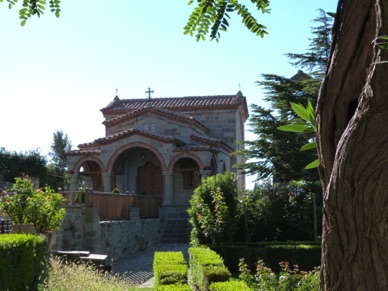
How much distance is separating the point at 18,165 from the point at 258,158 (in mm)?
17080

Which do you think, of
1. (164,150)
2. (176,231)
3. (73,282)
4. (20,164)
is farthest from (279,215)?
(20,164)

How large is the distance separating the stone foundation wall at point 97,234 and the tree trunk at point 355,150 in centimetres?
1190

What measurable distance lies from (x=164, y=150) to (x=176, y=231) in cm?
374

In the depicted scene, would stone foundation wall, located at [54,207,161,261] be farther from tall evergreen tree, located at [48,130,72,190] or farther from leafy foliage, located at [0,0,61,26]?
tall evergreen tree, located at [48,130,72,190]

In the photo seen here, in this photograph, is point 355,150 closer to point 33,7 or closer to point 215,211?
point 33,7

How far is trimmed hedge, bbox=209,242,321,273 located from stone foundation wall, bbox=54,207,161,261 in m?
3.67

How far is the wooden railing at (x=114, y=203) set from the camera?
15.0 m

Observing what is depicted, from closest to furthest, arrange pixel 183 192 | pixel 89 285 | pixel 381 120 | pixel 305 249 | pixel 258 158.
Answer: pixel 381 120 < pixel 89 285 < pixel 305 249 < pixel 258 158 < pixel 183 192

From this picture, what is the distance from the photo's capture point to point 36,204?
1022 centimetres

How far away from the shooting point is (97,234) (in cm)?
1482

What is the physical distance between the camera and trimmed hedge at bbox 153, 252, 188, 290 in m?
7.89

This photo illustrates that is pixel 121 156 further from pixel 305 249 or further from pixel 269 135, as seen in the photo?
pixel 305 249

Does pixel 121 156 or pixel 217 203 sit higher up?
pixel 121 156

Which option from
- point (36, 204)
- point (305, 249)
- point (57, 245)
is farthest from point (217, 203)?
point (36, 204)
